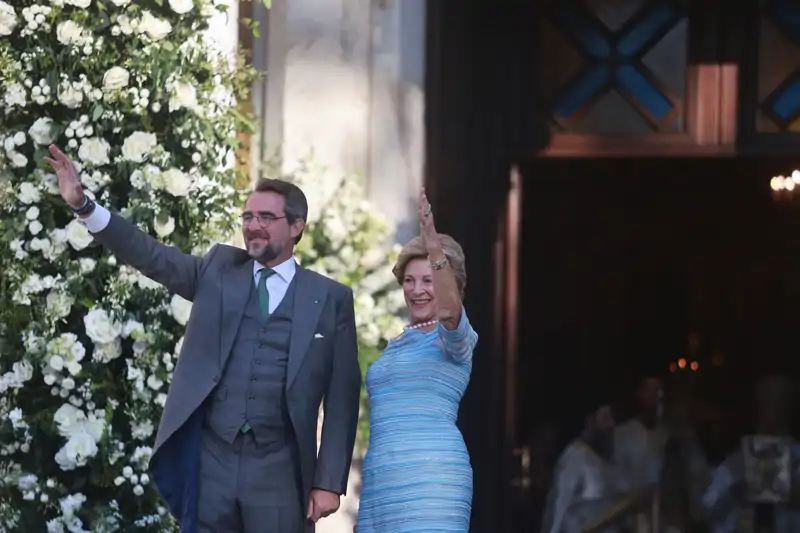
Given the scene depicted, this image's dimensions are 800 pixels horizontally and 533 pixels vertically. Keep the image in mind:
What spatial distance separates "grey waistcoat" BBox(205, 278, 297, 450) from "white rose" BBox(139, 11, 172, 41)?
136cm

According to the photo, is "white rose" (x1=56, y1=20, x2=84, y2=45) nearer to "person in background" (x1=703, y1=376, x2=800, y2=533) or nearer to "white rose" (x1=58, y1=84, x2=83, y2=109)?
"white rose" (x1=58, y1=84, x2=83, y2=109)

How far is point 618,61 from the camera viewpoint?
6586 mm

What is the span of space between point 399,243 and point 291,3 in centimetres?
114

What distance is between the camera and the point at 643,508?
7.56m

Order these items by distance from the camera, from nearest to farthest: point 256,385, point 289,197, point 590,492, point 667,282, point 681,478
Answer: point 256,385, point 289,197, point 590,492, point 681,478, point 667,282

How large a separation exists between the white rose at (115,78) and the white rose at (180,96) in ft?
0.57

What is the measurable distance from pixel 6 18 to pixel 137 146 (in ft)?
2.19

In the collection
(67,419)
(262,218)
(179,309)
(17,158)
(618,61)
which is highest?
(618,61)

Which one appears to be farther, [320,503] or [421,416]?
[320,503]

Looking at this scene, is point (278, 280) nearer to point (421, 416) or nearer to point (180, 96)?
point (421, 416)

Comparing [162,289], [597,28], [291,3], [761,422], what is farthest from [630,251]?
[162,289]

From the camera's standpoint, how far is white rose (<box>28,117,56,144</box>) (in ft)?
17.4

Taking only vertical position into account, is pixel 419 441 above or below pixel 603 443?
above

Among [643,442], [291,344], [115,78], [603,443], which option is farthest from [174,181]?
[643,442]
